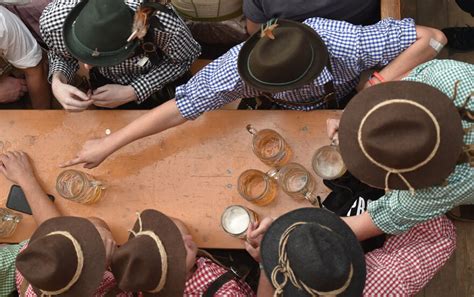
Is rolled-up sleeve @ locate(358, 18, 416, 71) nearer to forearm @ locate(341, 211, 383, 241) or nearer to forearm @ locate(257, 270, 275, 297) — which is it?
forearm @ locate(341, 211, 383, 241)

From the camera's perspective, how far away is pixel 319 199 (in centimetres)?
172

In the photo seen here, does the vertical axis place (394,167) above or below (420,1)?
above

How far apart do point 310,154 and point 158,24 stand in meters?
0.70

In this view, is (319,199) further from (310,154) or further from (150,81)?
(150,81)

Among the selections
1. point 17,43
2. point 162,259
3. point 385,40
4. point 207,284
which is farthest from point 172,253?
point 17,43

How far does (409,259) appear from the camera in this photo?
63.5 inches

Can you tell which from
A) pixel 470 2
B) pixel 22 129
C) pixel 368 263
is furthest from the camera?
pixel 470 2

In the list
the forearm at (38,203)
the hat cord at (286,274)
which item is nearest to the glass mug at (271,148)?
the hat cord at (286,274)

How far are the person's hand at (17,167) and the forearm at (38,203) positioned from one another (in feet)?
0.07

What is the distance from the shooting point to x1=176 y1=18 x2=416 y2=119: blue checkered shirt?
1666 mm

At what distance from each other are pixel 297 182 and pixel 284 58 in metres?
0.44

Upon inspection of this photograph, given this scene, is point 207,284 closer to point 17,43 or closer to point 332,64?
point 332,64

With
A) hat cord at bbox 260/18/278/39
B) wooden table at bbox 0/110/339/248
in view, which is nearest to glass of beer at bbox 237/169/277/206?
wooden table at bbox 0/110/339/248

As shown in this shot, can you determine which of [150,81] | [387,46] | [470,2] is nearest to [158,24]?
[150,81]
